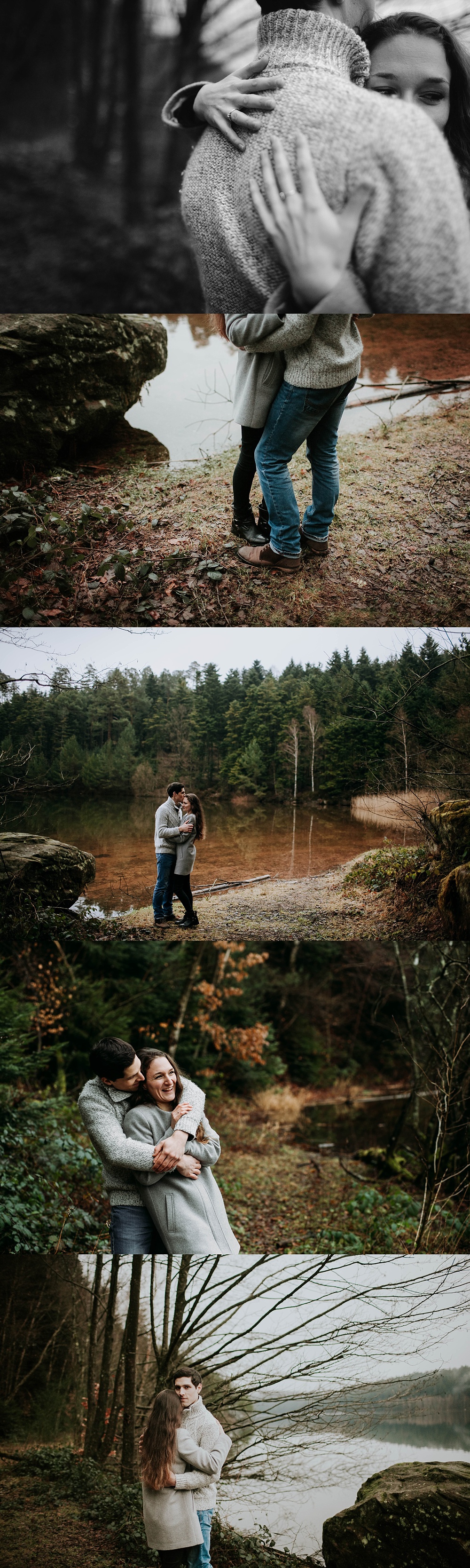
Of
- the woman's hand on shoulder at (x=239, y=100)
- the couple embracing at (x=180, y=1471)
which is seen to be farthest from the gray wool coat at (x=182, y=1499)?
the woman's hand on shoulder at (x=239, y=100)

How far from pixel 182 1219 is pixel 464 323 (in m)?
4.73

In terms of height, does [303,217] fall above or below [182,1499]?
above

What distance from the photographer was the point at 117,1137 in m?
3.51

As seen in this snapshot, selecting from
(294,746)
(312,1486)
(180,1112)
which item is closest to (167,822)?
(294,746)

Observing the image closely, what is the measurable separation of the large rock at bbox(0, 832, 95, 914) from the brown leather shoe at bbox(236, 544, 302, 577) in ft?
5.92

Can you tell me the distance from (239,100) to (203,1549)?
19.5 ft

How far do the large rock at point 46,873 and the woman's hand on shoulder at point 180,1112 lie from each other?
1645mm

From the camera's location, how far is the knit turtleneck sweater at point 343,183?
12.8ft

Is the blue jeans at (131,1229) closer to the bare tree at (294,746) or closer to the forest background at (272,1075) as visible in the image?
the bare tree at (294,746)

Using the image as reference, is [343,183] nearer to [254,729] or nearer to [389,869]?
[254,729]

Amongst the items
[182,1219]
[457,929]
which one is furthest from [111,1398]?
[457,929]

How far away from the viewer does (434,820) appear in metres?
5.16

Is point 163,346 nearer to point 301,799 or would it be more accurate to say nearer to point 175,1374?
point 301,799

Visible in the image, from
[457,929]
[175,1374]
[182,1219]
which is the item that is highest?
[457,929]
